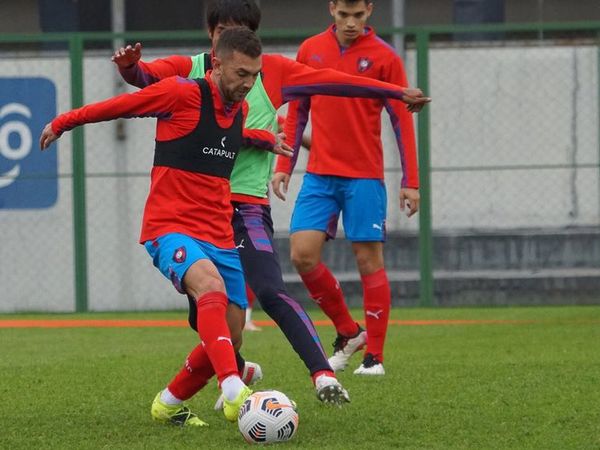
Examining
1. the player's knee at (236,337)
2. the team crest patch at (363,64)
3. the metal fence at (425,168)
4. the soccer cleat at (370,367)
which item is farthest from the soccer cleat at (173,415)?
the metal fence at (425,168)

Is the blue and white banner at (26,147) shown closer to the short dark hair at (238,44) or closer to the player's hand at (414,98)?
the player's hand at (414,98)

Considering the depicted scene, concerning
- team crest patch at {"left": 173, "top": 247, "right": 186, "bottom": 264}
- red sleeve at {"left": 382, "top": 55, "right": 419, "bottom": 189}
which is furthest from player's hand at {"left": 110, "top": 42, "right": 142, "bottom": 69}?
red sleeve at {"left": 382, "top": 55, "right": 419, "bottom": 189}

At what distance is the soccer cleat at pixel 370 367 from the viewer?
7781mm

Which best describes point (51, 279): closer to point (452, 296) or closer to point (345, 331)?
point (452, 296)

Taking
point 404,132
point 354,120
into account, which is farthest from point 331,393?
point 354,120

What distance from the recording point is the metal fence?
45.7 ft

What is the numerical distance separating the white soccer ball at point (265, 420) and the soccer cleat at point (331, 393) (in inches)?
20.5

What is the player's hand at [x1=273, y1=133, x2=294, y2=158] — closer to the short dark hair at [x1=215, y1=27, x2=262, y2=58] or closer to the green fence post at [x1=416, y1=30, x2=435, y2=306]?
the short dark hair at [x1=215, y1=27, x2=262, y2=58]

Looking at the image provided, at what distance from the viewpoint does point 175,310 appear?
1405cm

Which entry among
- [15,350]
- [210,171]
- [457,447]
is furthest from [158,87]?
[15,350]

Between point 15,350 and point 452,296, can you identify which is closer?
point 15,350

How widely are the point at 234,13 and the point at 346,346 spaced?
98.7 inches

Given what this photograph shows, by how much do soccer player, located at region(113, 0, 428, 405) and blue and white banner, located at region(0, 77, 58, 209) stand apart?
7.79 m

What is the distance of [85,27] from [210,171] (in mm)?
10184
